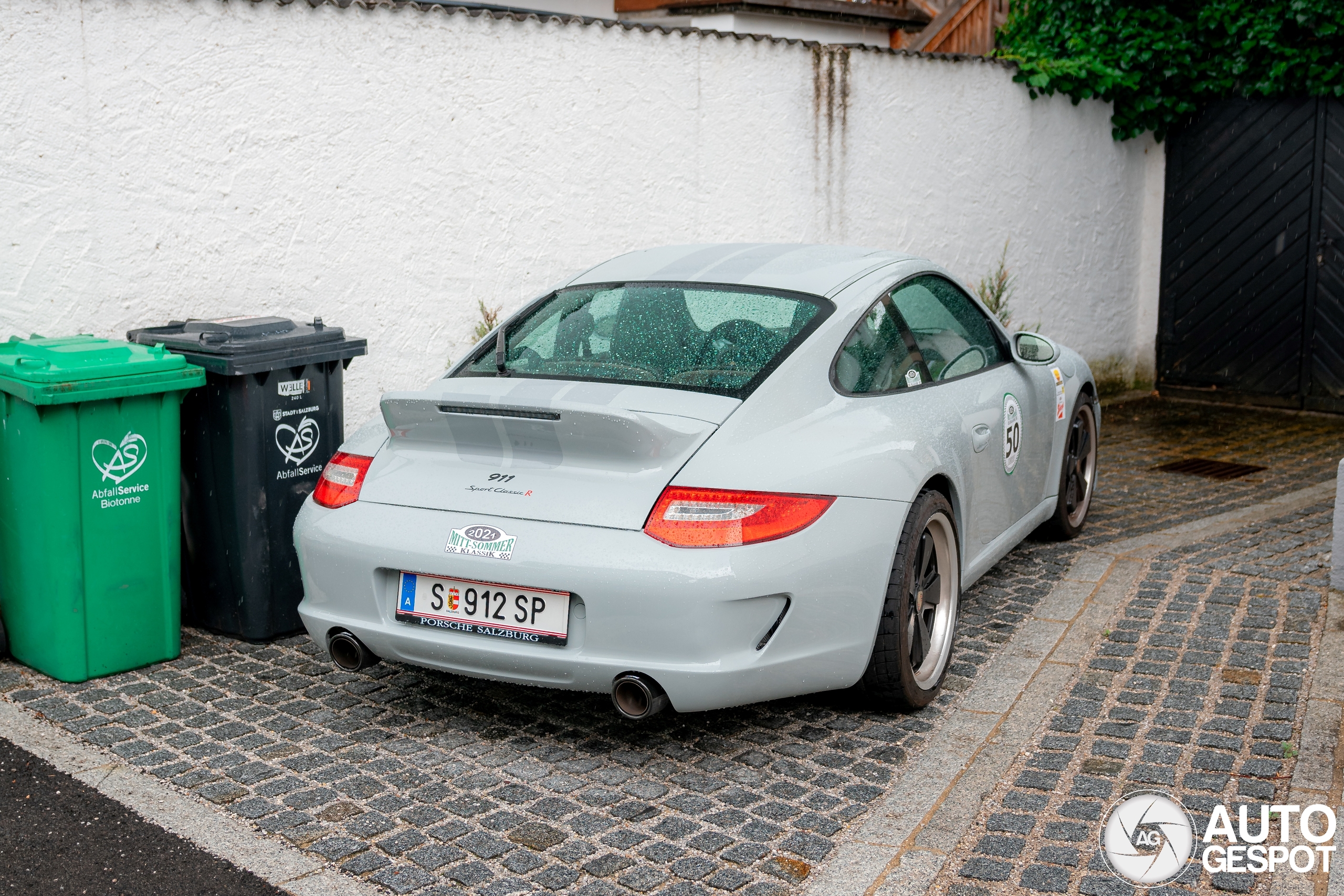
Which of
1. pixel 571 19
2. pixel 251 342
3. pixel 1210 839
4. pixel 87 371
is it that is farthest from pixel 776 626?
pixel 571 19

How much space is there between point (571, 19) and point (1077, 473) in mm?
3871

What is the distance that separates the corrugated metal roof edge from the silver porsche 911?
9.43ft

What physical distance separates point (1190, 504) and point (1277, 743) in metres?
3.50

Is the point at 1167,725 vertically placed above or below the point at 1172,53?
below

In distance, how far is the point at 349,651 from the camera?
4.04m

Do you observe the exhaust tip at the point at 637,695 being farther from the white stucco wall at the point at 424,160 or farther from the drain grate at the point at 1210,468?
the drain grate at the point at 1210,468

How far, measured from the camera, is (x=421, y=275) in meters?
7.21

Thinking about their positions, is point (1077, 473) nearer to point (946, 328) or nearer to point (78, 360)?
point (946, 328)

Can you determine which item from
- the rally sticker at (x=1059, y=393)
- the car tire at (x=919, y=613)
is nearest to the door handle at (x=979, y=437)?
the car tire at (x=919, y=613)

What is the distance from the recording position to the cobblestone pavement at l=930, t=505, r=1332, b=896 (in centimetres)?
334

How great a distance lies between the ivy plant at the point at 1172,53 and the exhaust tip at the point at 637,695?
809cm

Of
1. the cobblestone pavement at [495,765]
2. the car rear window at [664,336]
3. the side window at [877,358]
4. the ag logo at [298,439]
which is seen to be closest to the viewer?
the cobblestone pavement at [495,765]

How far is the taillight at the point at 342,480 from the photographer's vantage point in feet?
13.5

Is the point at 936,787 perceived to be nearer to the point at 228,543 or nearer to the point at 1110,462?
the point at 228,543
